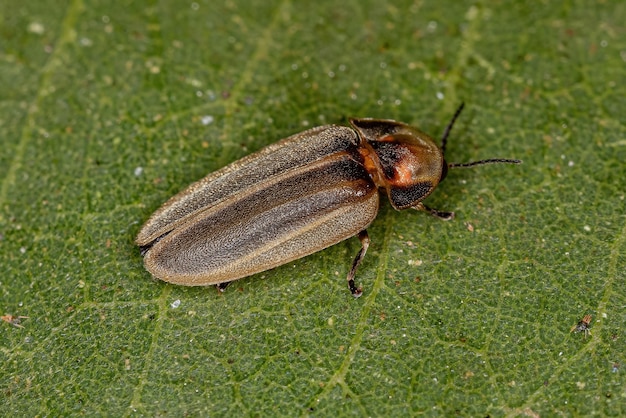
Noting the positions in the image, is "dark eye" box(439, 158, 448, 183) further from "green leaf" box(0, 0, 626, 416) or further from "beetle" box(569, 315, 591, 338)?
"beetle" box(569, 315, 591, 338)

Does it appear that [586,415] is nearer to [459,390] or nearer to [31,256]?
[459,390]

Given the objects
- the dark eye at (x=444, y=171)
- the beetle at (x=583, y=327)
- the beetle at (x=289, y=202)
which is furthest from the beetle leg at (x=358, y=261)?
the beetle at (x=583, y=327)

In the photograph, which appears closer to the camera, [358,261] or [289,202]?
[289,202]

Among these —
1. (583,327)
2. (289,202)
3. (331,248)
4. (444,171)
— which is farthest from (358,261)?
(583,327)

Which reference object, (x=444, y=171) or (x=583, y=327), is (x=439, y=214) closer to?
(x=444, y=171)

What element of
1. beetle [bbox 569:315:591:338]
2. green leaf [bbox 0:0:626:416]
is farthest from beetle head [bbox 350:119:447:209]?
beetle [bbox 569:315:591:338]

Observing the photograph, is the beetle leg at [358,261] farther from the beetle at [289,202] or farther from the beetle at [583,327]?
the beetle at [583,327]
